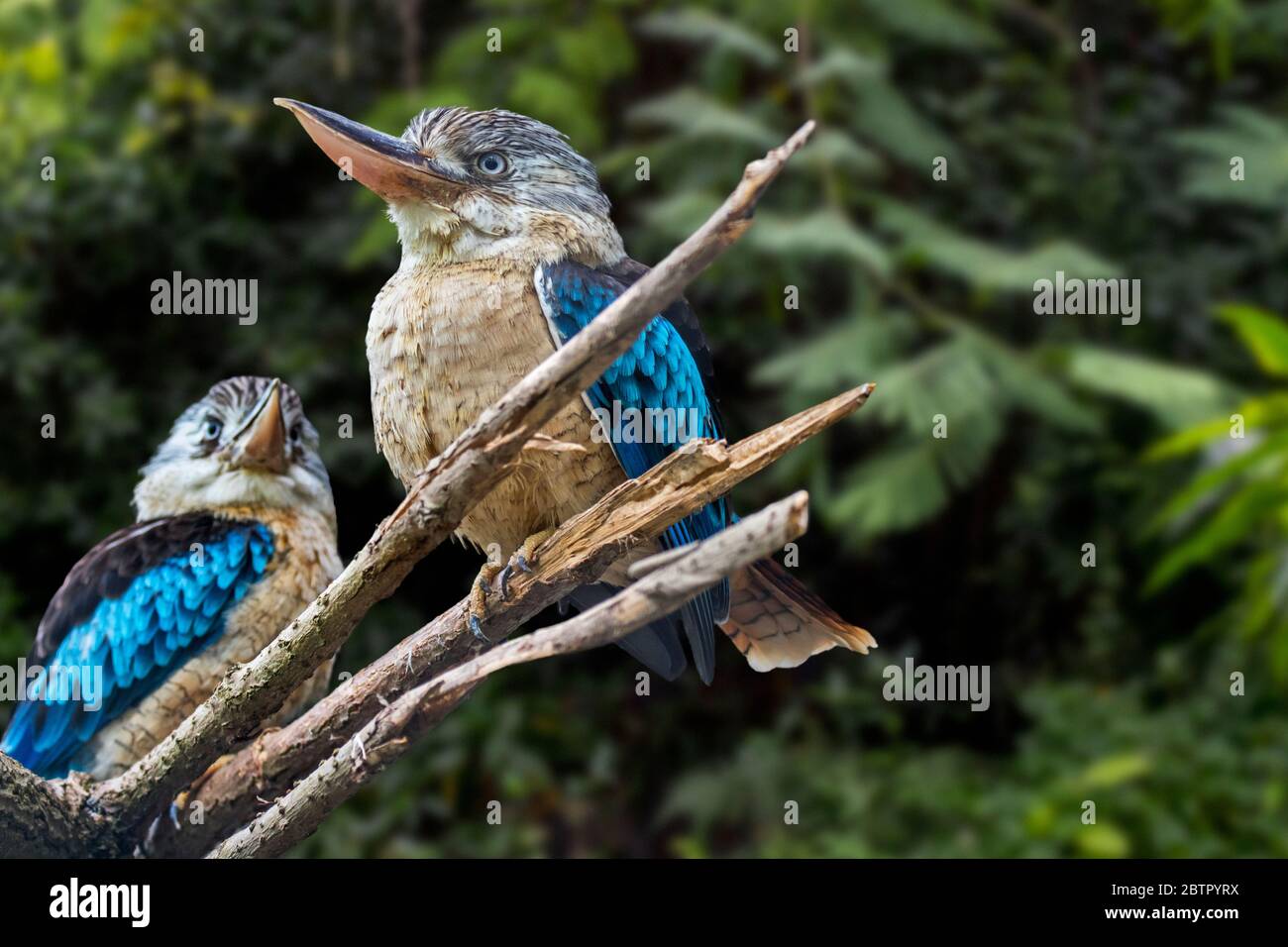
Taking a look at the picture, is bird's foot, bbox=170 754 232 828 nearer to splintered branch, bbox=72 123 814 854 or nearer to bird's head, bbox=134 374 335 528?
splintered branch, bbox=72 123 814 854

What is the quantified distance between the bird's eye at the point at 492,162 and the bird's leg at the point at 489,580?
18.7 inches

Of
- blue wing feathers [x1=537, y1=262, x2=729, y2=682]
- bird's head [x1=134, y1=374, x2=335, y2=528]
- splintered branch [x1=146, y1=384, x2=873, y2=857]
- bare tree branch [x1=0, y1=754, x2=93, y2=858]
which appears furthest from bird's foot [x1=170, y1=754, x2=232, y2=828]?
blue wing feathers [x1=537, y1=262, x2=729, y2=682]

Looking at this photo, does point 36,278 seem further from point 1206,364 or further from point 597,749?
point 1206,364

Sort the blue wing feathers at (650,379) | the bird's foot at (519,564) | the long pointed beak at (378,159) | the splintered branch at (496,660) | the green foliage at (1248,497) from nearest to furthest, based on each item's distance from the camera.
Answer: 1. the splintered branch at (496,660)
2. the long pointed beak at (378,159)
3. the bird's foot at (519,564)
4. the blue wing feathers at (650,379)
5. the green foliage at (1248,497)

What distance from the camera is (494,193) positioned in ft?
5.71

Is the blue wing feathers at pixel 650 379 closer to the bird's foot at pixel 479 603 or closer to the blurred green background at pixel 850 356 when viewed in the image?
the bird's foot at pixel 479 603

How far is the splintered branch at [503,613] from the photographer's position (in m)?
1.41

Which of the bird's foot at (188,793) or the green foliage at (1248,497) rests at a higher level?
the green foliage at (1248,497)

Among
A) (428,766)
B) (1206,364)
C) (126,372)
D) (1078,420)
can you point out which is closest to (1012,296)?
(1078,420)

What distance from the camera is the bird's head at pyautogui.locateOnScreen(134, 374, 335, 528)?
6.26 feet

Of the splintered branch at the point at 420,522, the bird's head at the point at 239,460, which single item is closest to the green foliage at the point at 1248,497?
the bird's head at the point at 239,460

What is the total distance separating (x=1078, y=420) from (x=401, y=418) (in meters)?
2.94

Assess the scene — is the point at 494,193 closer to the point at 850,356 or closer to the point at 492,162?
the point at 492,162

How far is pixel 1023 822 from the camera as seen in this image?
4.41 m
